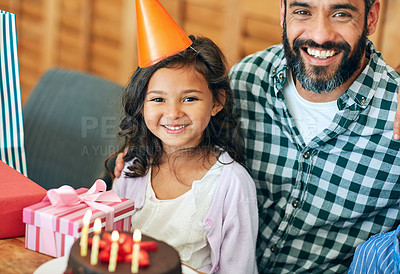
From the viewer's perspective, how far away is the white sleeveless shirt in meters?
1.38

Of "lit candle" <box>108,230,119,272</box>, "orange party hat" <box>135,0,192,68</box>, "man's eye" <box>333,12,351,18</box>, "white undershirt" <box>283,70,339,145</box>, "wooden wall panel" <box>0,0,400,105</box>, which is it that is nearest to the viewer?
"lit candle" <box>108,230,119,272</box>

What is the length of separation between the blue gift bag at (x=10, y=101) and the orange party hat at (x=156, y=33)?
311 millimetres

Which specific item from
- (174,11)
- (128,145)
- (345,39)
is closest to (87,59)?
(174,11)

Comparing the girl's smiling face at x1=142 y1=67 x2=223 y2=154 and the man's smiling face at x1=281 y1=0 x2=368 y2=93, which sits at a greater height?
the man's smiling face at x1=281 y1=0 x2=368 y2=93

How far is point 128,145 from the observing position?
5.15 feet

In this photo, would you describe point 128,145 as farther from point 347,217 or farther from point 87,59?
point 87,59

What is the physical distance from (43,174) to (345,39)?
1.03 metres

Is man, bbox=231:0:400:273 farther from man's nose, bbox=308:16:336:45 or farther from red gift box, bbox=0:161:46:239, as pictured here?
red gift box, bbox=0:161:46:239

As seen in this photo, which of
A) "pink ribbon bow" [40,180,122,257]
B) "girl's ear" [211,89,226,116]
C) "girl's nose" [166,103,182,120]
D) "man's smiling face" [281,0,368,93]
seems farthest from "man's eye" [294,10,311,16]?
"pink ribbon bow" [40,180,122,257]

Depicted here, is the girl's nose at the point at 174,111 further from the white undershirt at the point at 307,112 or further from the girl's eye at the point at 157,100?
the white undershirt at the point at 307,112

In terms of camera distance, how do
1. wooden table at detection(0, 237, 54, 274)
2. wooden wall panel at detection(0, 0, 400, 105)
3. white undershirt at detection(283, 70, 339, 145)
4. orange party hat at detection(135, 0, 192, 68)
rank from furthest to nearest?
wooden wall panel at detection(0, 0, 400, 105), white undershirt at detection(283, 70, 339, 145), orange party hat at detection(135, 0, 192, 68), wooden table at detection(0, 237, 54, 274)

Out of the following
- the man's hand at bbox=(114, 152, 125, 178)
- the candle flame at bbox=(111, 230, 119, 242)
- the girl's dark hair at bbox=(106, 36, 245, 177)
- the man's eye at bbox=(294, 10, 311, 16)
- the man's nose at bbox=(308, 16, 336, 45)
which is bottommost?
the man's hand at bbox=(114, 152, 125, 178)

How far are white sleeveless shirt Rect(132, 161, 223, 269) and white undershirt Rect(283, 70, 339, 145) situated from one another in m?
0.30

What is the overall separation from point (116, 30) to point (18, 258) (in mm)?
2510
